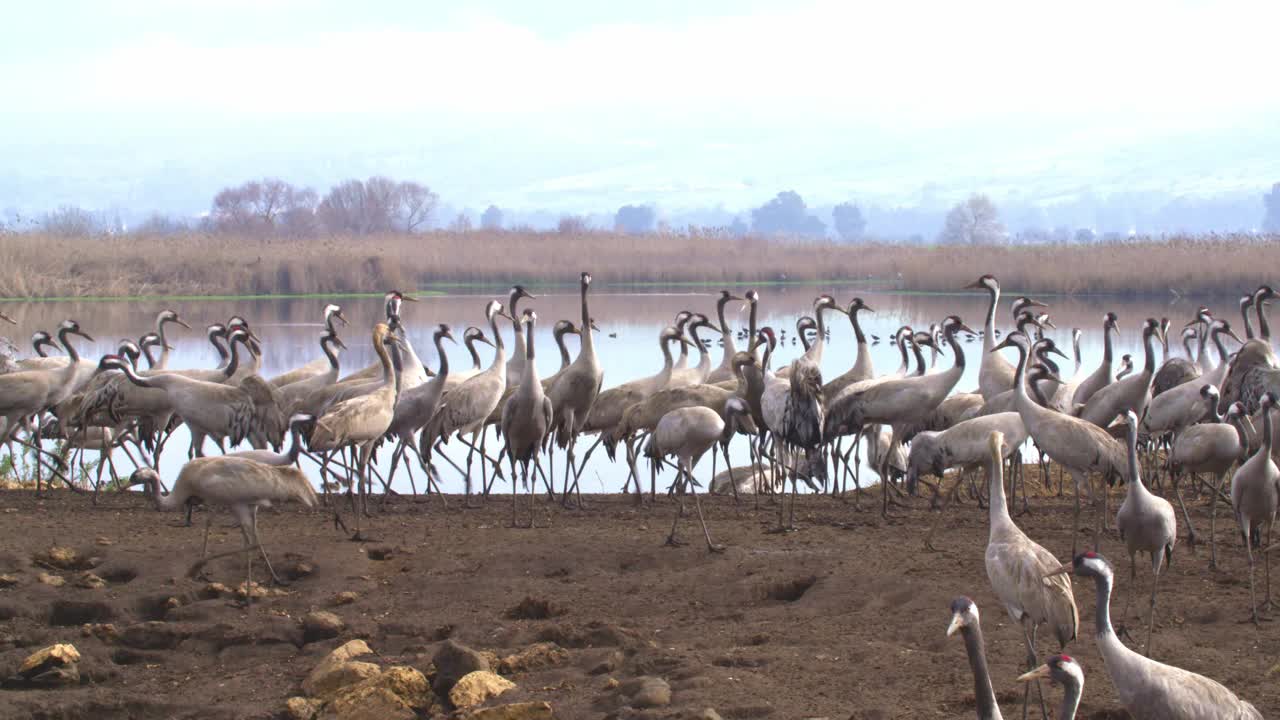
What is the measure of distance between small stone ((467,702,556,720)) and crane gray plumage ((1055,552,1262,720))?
5.97 ft

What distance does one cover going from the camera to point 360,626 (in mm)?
6012

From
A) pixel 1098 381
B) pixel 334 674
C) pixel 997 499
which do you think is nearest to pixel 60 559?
pixel 334 674

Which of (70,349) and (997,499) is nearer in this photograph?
(997,499)

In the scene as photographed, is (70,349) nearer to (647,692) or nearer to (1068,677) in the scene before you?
(647,692)

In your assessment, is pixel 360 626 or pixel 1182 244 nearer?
pixel 360 626

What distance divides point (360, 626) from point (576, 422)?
13.0 feet

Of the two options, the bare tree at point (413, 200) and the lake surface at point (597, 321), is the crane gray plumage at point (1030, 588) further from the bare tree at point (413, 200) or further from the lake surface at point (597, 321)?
the bare tree at point (413, 200)

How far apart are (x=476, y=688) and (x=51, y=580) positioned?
2.82m

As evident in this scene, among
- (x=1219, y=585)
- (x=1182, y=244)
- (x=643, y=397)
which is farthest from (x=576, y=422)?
(x=1182, y=244)

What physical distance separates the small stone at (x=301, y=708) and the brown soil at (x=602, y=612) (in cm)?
11

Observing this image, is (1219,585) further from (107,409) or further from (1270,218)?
(1270,218)

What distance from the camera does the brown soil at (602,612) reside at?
199 inches

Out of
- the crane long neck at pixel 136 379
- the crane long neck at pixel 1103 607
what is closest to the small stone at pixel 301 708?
the crane long neck at pixel 1103 607

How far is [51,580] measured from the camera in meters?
6.61
